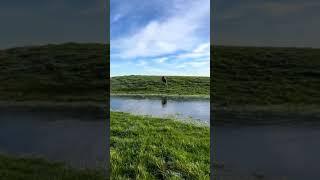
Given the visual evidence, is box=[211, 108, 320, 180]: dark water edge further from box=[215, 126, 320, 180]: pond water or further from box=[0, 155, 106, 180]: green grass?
box=[0, 155, 106, 180]: green grass

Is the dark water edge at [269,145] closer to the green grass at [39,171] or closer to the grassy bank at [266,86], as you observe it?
the grassy bank at [266,86]

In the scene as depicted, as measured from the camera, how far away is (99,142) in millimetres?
6934

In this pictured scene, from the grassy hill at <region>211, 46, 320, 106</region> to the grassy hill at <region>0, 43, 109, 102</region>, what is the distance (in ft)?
7.51

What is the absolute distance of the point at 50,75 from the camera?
27.4ft

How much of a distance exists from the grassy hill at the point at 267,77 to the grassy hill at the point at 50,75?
2289 millimetres

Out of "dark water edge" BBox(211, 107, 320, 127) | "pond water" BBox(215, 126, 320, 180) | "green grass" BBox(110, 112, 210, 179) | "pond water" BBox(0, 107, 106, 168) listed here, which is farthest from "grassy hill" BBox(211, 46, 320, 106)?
"pond water" BBox(0, 107, 106, 168)

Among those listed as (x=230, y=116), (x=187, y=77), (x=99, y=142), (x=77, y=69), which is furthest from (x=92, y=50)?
(x=187, y=77)

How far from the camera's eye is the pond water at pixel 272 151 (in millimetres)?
5914

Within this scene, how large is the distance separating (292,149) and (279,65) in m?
1.89

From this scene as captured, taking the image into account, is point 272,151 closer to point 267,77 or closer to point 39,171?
point 267,77

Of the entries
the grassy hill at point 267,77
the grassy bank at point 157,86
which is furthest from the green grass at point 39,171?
the grassy bank at point 157,86

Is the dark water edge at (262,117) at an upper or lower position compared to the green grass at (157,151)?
upper

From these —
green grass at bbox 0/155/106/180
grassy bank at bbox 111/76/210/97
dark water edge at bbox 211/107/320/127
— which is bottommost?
green grass at bbox 0/155/106/180

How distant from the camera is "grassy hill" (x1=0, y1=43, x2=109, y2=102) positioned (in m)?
8.06
